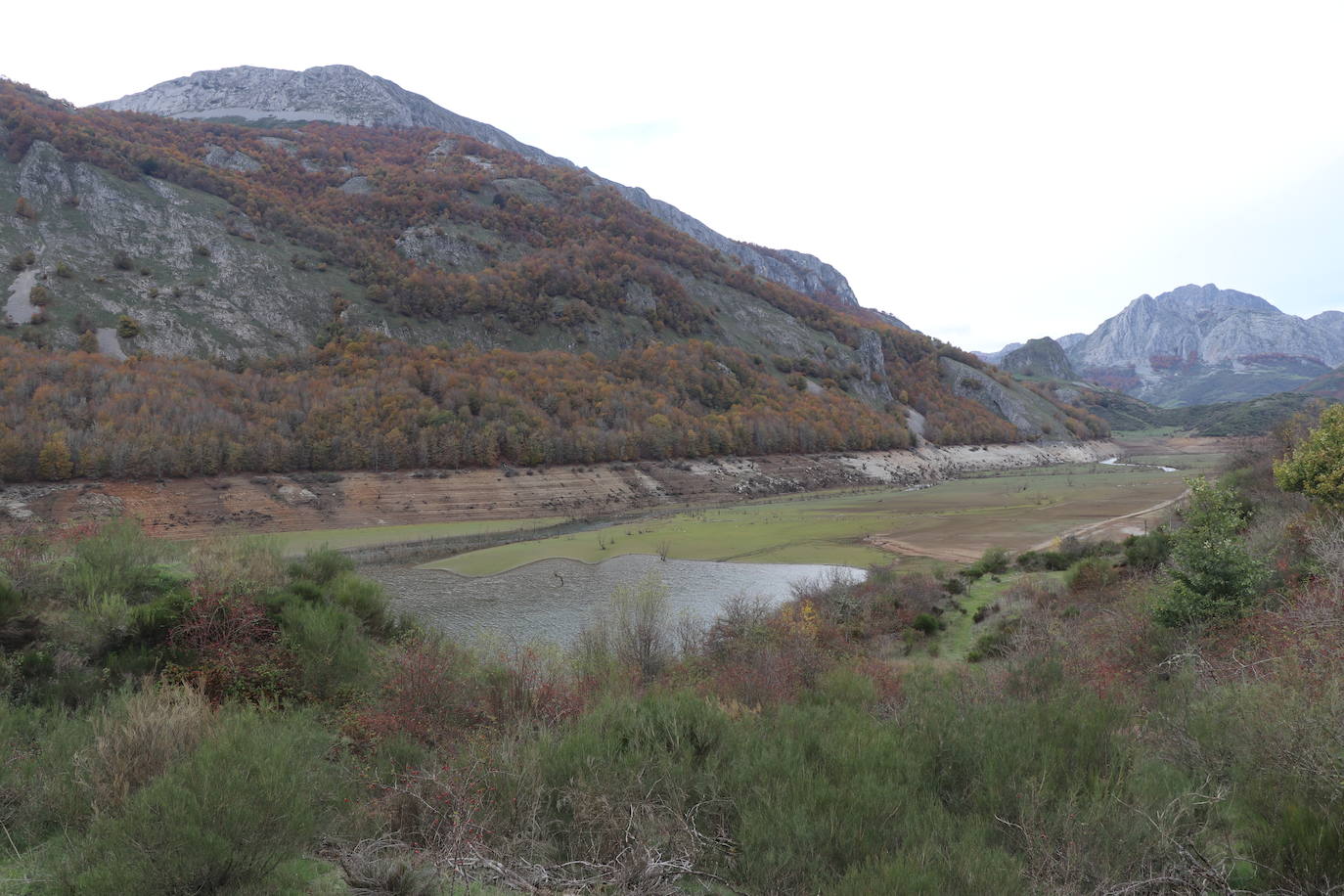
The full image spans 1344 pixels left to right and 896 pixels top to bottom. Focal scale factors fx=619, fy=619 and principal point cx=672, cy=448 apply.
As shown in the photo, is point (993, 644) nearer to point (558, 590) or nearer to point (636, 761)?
point (636, 761)

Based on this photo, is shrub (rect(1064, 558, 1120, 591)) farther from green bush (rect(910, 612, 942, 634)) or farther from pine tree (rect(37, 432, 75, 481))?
pine tree (rect(37, 432, 75, 481))

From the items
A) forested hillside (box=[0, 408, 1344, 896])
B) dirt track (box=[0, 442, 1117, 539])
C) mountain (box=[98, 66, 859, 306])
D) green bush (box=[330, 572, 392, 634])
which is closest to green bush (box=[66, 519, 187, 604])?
forested hillside (box=[0, 408, 1344, 896])

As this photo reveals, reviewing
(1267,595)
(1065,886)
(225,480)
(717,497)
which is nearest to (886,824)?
(1065,886)

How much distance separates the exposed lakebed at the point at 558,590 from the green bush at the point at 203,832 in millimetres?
16348

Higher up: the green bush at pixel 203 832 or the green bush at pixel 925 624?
the green bush at pixel 203 832

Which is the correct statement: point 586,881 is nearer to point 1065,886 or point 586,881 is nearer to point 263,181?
point 1065,886

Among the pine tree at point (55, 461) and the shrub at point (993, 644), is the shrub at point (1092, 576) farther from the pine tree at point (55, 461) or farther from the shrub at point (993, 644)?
the pine tree at point (55, 461)

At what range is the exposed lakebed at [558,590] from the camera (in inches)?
910

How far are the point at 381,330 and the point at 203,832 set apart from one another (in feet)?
305

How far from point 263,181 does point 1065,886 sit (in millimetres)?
152998

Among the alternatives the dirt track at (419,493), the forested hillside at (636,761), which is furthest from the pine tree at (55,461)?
the forested hillside at (636,761)

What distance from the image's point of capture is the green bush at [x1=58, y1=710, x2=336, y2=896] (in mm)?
3555

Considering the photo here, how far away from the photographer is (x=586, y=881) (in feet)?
13.9

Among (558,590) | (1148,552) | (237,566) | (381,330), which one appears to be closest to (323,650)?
(237,566)
